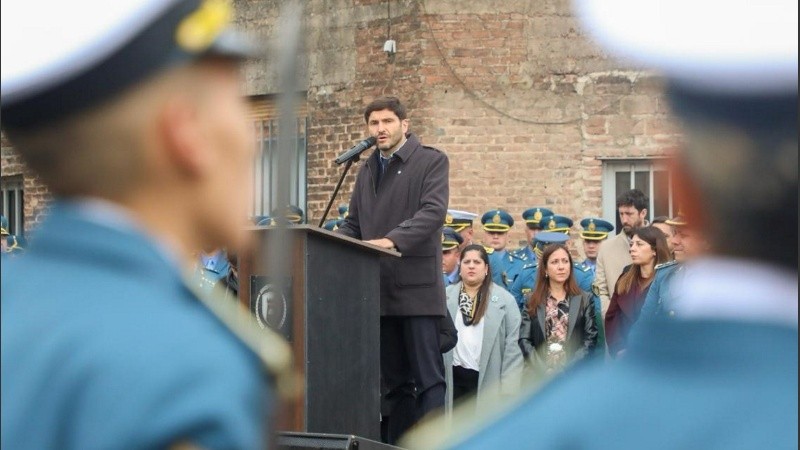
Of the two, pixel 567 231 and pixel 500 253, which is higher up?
pixel 567 231

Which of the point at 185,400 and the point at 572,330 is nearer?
the point at 185,400

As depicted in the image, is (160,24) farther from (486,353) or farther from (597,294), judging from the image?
(597,294)

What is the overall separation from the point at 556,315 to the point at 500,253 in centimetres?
250

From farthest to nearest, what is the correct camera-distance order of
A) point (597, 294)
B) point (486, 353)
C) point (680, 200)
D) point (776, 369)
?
1. point (597, 294)
2. point (486, 353)
3. point (680, 200)
4. point (776, 369)

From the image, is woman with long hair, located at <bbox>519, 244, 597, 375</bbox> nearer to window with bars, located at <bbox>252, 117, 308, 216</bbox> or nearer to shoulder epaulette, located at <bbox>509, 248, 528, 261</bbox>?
shoulder epaulette, located at <bbox>509, 248, 528, 261</bbox>

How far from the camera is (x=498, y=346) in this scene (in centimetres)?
913

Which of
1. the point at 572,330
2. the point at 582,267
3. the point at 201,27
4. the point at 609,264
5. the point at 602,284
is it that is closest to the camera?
the point at 201,27

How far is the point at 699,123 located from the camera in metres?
1.39

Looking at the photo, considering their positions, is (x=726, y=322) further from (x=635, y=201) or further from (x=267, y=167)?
(x=267, y=167)

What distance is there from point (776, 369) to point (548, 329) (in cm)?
789

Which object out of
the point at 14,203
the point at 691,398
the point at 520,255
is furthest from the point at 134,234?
the point at 14,203

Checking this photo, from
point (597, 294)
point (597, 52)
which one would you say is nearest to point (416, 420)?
point (597, 294)

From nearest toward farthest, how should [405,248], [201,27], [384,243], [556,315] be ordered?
[201,27]
[384,243]
[405,248]
[556,315]

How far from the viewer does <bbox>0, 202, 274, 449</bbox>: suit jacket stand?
127 cm
